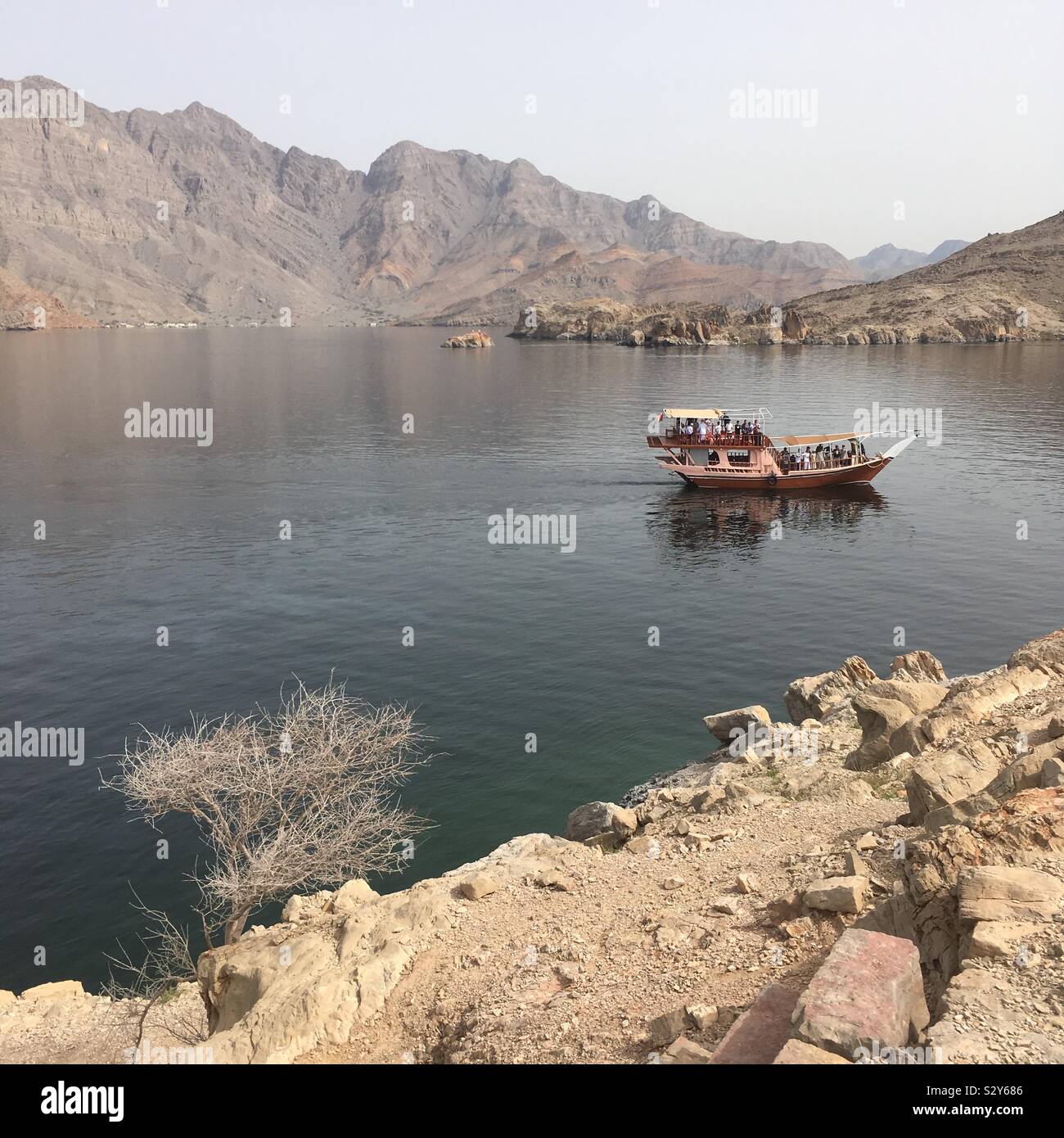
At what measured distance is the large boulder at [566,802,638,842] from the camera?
22953 mm

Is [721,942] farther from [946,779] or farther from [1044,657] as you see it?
[1044,657]

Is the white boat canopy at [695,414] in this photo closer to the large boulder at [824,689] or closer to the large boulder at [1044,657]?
the large boulder at [824,689]

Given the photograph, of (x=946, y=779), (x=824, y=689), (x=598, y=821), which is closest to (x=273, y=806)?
(x=598, y=821)

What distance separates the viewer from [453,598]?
152 ft

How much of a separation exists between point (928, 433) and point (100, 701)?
86.0m

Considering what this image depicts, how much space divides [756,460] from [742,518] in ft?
28.5

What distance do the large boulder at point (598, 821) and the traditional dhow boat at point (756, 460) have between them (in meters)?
49.1

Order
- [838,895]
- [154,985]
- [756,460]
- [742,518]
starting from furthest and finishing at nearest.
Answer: [756,460] → [742,518] → [154,985] → [838,895]

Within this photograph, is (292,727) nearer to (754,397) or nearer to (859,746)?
(859,746)

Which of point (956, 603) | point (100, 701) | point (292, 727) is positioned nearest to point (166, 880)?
point (292, 727)

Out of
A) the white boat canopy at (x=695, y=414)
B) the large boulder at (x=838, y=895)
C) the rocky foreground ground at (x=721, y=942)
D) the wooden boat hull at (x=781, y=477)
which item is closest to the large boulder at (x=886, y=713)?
the rocky foreground ground at (x=721, y=942)

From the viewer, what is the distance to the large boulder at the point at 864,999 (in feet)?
32.2

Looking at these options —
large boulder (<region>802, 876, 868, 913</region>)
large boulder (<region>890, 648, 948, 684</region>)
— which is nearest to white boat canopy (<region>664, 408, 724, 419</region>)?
→ large boulder (<region>890, 648, 948, 684</region>)
